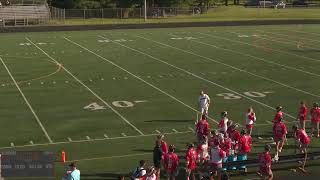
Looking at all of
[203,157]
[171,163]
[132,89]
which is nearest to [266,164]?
[203,157]

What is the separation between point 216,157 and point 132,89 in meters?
12.9

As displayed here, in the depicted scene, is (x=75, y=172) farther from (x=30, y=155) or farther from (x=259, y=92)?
(x=259, y=92)

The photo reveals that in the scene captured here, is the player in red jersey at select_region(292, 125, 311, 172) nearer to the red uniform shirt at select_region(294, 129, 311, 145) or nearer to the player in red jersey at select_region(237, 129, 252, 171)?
the red uniform shirt at select_region(294, 129, 311, 145)

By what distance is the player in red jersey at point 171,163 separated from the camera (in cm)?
1373

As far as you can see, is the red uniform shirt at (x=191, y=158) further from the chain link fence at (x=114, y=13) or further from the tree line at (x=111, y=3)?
the tree line at (x=111, y=3)

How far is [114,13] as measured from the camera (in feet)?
254

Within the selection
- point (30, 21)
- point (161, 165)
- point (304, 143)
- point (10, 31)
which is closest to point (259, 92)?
point (304, 143)

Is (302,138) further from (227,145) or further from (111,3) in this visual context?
(111,3)

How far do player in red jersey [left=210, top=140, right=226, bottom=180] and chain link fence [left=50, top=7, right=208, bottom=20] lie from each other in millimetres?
58667

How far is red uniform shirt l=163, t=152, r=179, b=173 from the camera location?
541 inches

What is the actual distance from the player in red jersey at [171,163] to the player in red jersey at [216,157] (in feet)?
2.98

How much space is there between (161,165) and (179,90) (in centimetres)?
1142

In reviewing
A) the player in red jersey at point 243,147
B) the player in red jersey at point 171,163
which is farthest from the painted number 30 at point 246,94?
the player in red jersey at point 171,163

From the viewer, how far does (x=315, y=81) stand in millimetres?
28531
